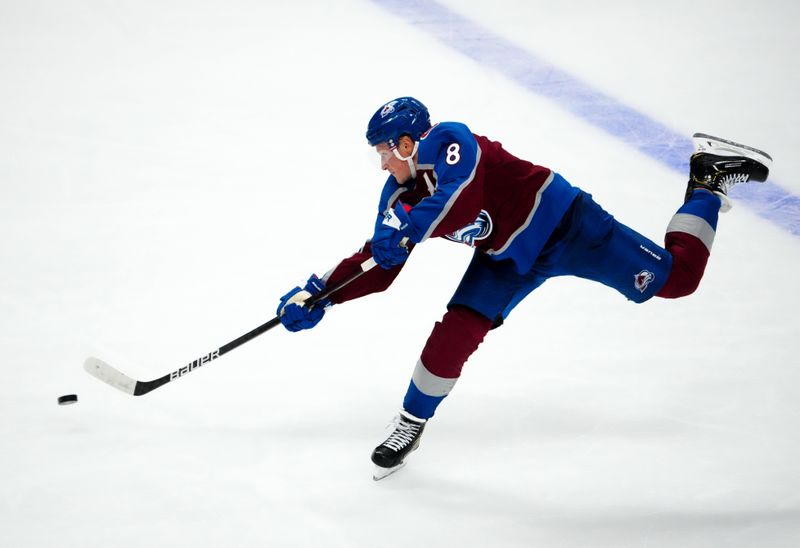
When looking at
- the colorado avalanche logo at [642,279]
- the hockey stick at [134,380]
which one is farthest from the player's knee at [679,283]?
the hockey stick at [134,380]

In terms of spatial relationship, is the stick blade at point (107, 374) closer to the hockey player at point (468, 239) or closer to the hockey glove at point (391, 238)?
the hockey player at point (468, 239)

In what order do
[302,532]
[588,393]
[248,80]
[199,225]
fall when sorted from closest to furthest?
[302,532] → [588,393] → [199,225] → [248,80]

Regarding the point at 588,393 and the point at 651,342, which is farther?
the point at 651,342

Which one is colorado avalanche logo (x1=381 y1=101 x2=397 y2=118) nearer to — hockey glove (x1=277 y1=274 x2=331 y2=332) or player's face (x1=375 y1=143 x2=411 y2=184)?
player's face (x1=375 y1=143 x2=411 y2=184)

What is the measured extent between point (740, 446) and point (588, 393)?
0.62 meters

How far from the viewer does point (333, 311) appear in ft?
14.4

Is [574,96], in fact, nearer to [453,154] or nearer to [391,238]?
[453,154]

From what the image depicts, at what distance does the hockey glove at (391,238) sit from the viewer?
3188mm

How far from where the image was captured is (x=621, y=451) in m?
3.72

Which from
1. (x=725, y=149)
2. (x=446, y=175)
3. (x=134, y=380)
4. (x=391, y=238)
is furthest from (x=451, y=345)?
(x=725, y=149)

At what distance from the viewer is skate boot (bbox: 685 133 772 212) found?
13.3ft

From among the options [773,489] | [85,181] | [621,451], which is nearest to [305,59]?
[85,181]

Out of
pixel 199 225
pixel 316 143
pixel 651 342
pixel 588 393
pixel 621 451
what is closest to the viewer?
pixel 621 451

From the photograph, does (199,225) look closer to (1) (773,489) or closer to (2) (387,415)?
(2) (387,415)
